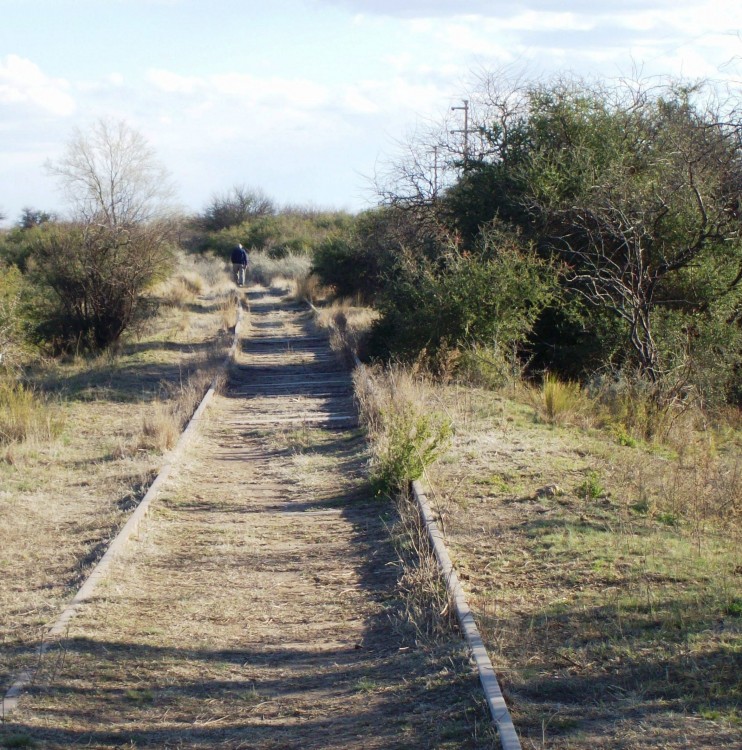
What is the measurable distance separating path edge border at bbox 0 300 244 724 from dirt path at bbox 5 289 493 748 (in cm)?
8

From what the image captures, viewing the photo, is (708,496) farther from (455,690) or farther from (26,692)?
(26,692)

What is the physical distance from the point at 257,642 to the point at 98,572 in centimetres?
149

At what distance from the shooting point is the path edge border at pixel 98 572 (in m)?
4.88

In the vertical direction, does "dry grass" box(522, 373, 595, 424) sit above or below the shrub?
below

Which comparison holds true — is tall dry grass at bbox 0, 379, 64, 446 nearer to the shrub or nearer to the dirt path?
the dirt path

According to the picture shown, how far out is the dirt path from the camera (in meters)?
4.63

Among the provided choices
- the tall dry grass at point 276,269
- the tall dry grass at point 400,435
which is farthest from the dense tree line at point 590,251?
the tall dry grass at point 276,269

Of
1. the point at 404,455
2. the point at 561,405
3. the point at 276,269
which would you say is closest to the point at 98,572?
the point at 404,455

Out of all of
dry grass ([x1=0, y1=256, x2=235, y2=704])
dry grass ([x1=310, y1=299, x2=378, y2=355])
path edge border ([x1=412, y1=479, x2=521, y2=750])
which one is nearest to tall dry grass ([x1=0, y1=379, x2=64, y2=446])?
dry grass ([x1=0, y1=256, x2=235, y2=704])

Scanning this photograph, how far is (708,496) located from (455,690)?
419cm

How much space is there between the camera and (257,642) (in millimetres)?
5824

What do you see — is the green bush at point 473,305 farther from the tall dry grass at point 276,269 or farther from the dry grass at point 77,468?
the tall dry grass at point 276,269

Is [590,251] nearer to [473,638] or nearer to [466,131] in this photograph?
[466,131]

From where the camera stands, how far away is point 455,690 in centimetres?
486
